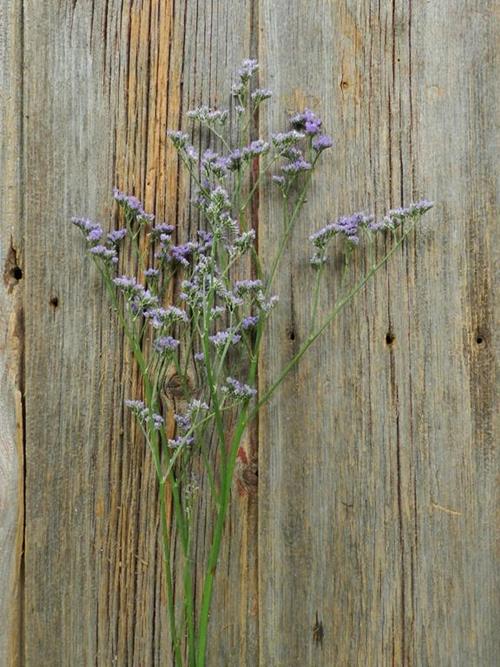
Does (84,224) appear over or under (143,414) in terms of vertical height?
over

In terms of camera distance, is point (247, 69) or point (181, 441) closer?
point (181, 441)

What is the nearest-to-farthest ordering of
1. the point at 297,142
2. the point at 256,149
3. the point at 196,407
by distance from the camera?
1. the point at 196,407
2. the point at 256,149
3. the point at 297,142

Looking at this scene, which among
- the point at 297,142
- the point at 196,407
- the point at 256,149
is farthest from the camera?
the point at 297,142

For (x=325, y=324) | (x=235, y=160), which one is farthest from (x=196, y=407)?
(x=235, y=160)

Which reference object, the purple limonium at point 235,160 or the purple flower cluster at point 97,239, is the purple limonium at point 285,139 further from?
the purple flower cluster at point 97,239

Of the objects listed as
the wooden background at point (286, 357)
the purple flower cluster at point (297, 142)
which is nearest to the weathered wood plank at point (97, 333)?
the wooden background at point (286, 357)

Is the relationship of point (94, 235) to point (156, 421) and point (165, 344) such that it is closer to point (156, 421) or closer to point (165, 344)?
point (165, 344)

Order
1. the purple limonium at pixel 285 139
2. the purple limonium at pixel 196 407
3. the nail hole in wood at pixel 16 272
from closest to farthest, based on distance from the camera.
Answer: the purple limonium at pixel 196 407 < the purple limonium at pixel 285 139 < the nail hole in wood at pixel 16 272
